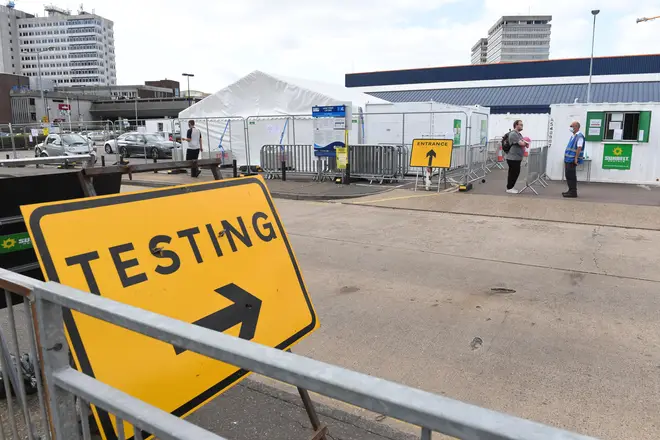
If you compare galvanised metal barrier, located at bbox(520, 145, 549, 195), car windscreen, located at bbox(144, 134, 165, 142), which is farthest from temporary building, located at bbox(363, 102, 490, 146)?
car windscreen, located at bbox(144, 134, 165, 142)

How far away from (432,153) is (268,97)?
28.1ft

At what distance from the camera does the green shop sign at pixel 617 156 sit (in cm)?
1478

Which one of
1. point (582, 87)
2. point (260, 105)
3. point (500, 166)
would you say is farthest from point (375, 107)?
point (582, 87)

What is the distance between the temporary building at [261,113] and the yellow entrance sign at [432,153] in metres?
3.90

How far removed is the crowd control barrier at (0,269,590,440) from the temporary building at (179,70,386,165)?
1611 cm

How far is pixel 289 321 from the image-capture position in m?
2.62

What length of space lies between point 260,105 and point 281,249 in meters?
17.7

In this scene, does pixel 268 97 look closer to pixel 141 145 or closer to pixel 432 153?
pixel 432 153

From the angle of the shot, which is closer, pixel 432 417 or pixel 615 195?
pixel 432 417

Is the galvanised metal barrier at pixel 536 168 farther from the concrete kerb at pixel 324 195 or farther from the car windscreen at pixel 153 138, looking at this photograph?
the car windscreen at pixel 153 138

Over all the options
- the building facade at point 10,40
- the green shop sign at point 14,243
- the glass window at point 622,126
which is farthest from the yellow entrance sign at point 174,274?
the building facade at point 10,40

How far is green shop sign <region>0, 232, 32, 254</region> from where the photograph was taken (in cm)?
314

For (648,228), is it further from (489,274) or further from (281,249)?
(281,249)

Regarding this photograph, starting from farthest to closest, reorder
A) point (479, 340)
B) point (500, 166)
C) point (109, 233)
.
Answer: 1. point (500, 166)
2. point (479, 340)
3. point (109, 233)
